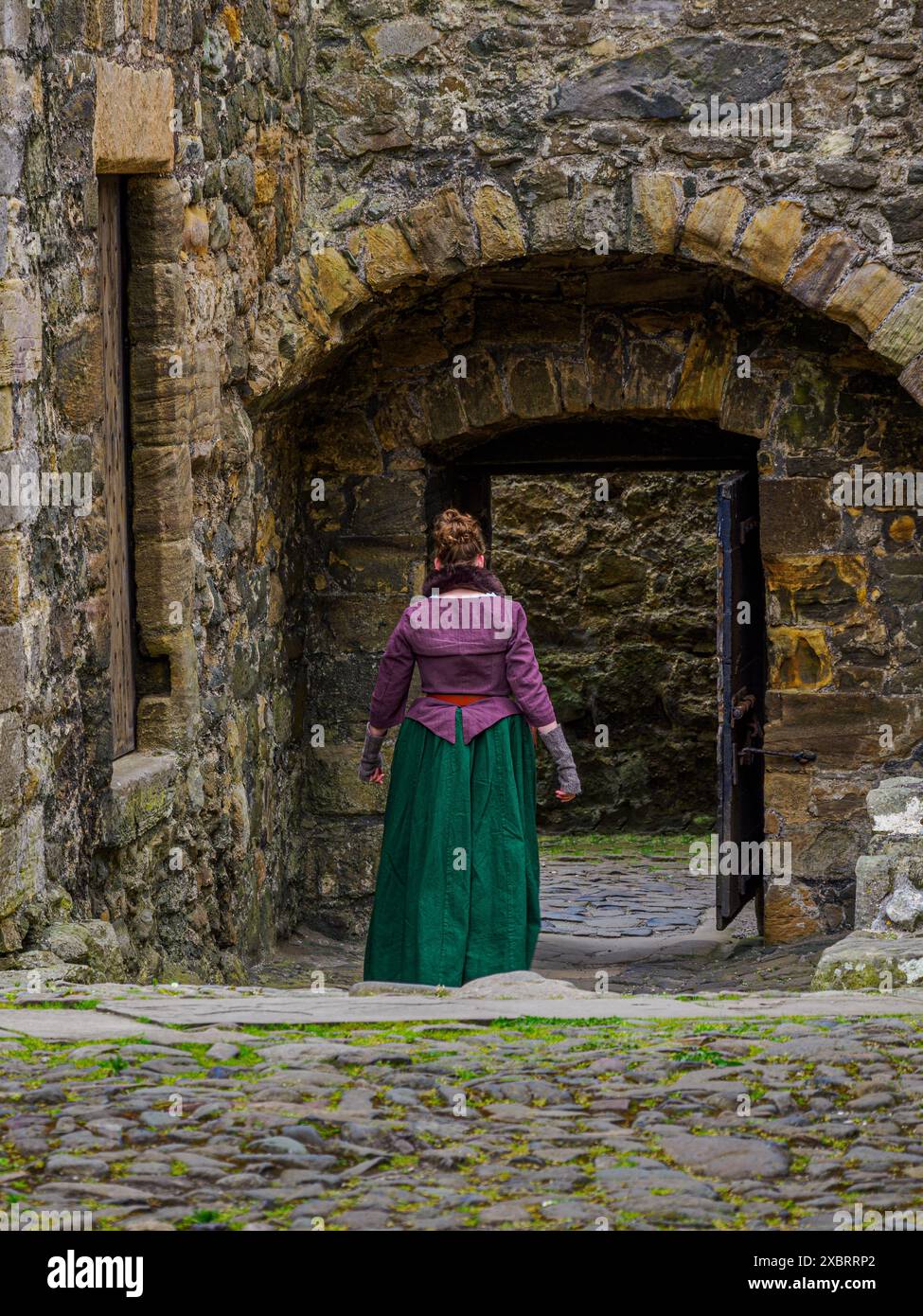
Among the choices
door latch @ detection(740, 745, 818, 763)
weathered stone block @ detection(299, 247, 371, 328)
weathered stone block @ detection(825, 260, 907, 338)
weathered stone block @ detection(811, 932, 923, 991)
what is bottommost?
weathered stone block @ detection(811, 932, 923, 991)

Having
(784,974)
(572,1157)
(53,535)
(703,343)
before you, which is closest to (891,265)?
(703,343)

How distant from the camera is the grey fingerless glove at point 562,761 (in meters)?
5.20

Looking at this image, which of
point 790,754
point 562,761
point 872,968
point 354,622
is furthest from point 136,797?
point 790,754

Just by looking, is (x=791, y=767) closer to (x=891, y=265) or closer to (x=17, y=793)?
(x=891, y=265)

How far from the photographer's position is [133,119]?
4.62 m

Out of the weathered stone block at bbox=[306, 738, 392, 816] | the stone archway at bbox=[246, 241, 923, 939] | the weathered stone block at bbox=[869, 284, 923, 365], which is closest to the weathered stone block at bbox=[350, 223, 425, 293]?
the stone archway at bbox=[246, 241, 923, 939]

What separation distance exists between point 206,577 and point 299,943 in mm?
1859

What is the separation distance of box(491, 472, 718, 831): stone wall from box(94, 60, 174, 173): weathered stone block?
5.36 metres

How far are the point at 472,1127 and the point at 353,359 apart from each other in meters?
4.54

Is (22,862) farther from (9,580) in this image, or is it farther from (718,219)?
(718,219)

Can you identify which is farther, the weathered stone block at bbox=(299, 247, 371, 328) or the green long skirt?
the weathered stone block at bbox=(299, 247, 371, 328)

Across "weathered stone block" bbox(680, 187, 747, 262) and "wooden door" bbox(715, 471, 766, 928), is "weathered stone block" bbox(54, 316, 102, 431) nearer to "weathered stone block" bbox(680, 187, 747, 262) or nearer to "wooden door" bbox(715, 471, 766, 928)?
"weathered stone block" bbox(680, 187, 747, 262)

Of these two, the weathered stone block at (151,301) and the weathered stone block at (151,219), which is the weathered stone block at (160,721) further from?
the weathered stone block at (151,219)

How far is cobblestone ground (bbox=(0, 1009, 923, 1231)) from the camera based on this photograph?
2.32 m
